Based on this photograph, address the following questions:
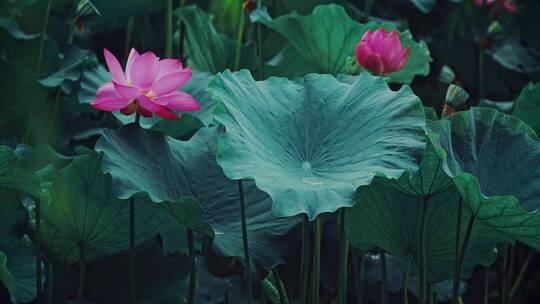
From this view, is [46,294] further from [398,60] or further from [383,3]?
[383,3]

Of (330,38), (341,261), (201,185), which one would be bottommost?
(341,261)

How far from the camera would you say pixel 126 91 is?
109 cm

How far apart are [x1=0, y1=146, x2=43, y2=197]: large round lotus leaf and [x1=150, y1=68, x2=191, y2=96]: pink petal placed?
19 centimetres

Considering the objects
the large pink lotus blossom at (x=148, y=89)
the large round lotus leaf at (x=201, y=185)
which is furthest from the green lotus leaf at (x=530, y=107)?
the large pink lotus blossom at (x=148, y=89)

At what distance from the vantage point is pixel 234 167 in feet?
3.27

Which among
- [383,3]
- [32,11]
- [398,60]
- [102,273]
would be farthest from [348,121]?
[383,3]

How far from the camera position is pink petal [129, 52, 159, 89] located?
1128 millimetres

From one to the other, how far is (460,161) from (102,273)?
0.60 meters

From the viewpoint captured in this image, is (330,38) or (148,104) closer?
(148,104)

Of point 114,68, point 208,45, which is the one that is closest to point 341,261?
point 114,68

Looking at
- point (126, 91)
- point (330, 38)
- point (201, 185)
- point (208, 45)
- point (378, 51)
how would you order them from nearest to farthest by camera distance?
point (126, 91), point (201, 185), point (378, 51), point (330, 38), point (208, 45)

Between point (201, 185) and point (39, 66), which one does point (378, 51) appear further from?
point (39, 66)

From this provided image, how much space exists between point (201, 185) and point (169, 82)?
16 centimetres

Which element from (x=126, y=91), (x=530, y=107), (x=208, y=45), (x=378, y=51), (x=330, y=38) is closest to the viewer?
(x=126, y=91)
